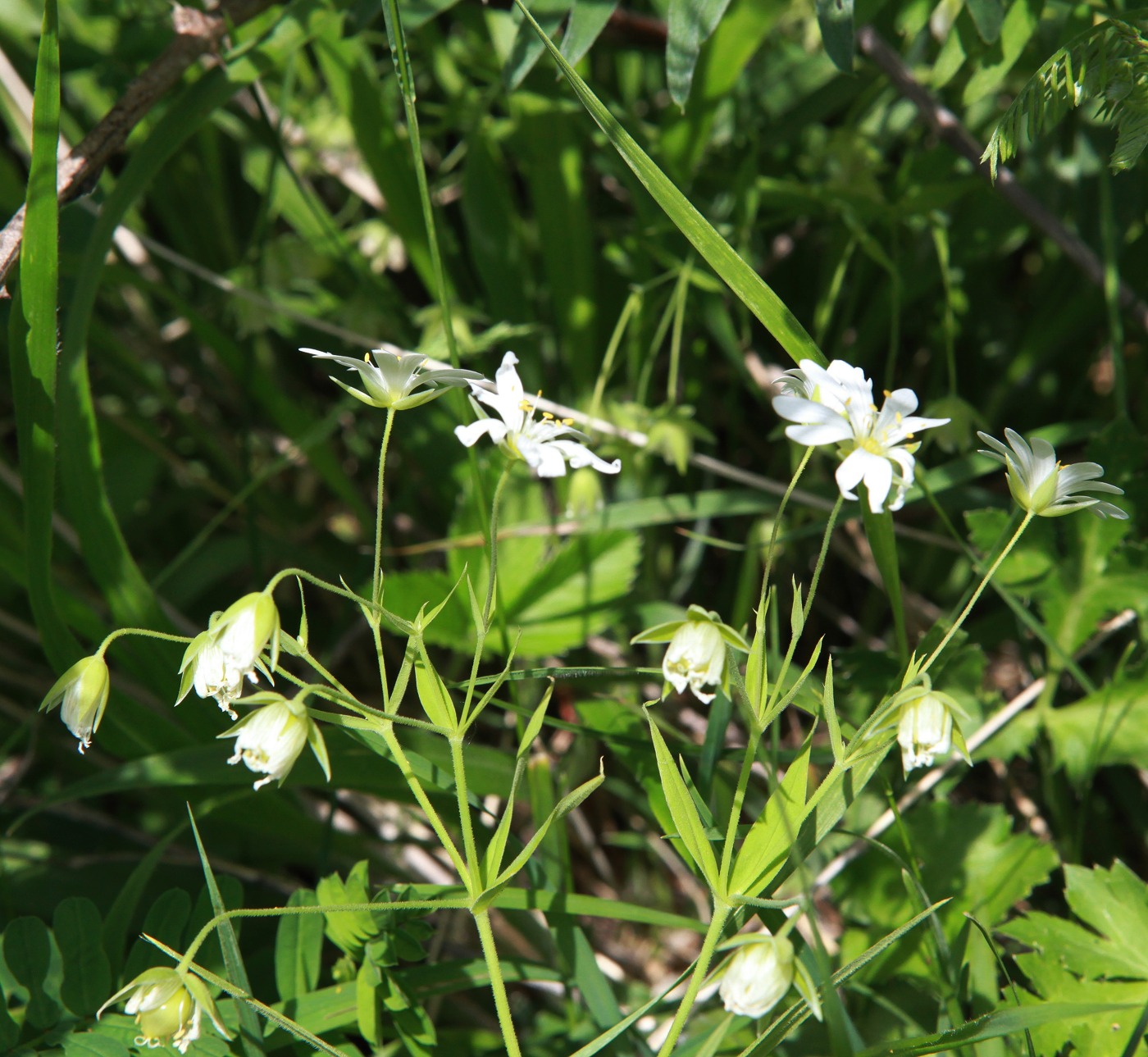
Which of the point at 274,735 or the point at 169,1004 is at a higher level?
the point at 274,735

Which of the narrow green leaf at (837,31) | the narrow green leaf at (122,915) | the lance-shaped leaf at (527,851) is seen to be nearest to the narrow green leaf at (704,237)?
the narrow green leaf at (837,31)

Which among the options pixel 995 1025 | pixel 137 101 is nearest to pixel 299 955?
pixel 995 1025

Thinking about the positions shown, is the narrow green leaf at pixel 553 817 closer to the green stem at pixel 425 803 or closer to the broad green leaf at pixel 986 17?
the green stem at pixel 425 803

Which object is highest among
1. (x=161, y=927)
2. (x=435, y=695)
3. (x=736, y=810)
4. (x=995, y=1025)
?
(x=435, y=695)

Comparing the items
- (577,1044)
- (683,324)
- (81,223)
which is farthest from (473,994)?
(81,223)

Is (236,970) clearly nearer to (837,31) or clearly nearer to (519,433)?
(519,433)

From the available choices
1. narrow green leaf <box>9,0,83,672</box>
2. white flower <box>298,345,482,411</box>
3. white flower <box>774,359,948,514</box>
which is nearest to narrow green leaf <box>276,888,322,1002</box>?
narrow green leaf <box>9,0,83,672</box>
